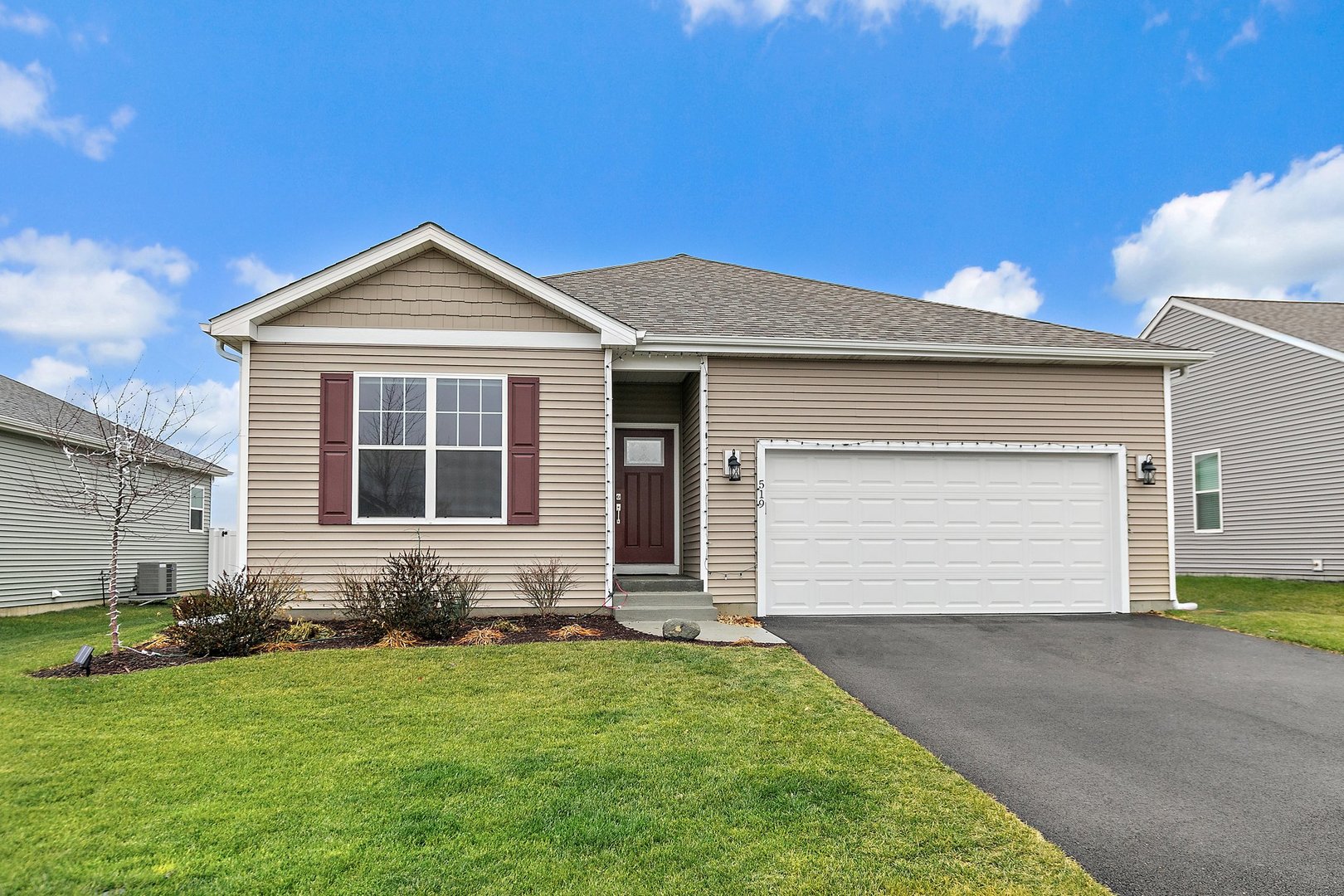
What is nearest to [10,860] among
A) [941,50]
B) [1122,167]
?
[941,50]

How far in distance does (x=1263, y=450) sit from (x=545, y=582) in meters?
14.5

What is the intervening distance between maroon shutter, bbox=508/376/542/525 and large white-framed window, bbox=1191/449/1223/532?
1459 cm

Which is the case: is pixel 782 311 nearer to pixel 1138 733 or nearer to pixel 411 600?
pixel 411 600

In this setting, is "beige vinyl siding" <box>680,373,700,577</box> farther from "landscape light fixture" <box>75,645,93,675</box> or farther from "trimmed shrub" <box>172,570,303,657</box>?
"landscape light fixture" <box>75,645,93,675</box>

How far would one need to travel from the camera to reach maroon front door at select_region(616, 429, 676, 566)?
35.7ft

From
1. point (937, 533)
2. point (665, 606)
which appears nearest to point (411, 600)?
point (665, 606)

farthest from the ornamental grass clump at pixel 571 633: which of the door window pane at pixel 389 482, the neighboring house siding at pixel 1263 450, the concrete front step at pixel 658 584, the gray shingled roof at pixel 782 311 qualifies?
the neighboring house siding at pixel 1263 450

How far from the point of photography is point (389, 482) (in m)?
8.99

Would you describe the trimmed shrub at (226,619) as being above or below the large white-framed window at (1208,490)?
below

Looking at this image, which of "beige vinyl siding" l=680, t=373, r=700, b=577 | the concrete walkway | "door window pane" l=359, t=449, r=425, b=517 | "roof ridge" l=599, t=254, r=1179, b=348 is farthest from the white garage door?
"door window pane" l=359, t=449, r=425, b=517

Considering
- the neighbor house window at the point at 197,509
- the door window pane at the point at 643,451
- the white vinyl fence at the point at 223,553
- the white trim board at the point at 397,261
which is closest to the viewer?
the white trim board at the point at 397,261

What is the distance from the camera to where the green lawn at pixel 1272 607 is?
28.7ft

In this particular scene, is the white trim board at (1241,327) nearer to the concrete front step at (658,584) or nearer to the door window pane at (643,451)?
the door window pane at (643,451)

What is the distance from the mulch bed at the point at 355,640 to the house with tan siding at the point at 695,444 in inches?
15.6
